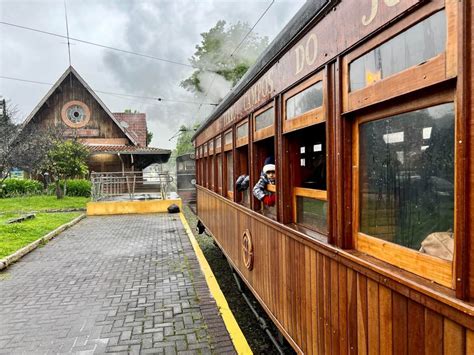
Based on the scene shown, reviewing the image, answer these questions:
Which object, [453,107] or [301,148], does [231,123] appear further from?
[453,107]

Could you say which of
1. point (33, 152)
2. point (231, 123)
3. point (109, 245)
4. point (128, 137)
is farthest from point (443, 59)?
point (128, 137)

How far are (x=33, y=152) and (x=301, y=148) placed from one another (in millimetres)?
16427

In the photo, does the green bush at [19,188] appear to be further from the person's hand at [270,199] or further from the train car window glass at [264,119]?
the person's hand at [270,199]

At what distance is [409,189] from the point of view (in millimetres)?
1483

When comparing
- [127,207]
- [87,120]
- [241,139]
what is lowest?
[127,207]

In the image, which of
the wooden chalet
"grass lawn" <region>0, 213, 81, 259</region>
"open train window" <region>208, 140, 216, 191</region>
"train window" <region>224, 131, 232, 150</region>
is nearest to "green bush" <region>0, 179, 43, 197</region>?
the wooden chalet

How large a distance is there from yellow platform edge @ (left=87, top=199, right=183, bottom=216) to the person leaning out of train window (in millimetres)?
11676

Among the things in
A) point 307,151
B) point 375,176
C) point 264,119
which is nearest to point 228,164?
point 264,119

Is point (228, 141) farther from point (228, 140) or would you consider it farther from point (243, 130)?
point (243, 130)

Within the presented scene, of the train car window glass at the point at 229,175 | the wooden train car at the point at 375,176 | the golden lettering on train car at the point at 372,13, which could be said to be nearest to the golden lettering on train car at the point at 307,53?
the wooden train car at the point at 375,176

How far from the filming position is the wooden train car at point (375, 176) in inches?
46.8

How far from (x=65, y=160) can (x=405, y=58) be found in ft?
55.9

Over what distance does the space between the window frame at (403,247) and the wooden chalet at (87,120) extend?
61.9 ft

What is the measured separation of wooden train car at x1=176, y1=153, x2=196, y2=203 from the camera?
19375 mm
